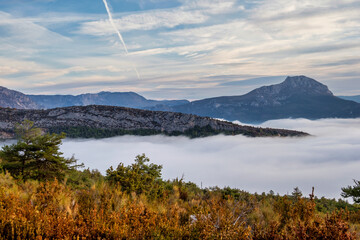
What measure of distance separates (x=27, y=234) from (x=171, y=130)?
126 m

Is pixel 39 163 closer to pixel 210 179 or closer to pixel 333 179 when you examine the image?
pixel 210 179

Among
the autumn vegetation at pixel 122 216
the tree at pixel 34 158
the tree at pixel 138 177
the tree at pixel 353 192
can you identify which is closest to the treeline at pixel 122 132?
the tree at pixel 34 158

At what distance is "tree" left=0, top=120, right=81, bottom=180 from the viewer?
1002 centimetres

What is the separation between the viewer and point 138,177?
10266 millimetres

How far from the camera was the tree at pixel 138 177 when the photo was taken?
32.3ft

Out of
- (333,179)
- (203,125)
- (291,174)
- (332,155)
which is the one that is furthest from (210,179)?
(332,155)

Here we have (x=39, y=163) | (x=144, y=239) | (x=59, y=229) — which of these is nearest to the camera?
(x=59, y=229)

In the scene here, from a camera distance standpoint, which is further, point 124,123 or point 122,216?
point 124,123

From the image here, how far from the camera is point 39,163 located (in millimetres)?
10227

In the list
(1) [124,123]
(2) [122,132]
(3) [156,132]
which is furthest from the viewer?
(3) [156,132]

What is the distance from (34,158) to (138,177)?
4.89m

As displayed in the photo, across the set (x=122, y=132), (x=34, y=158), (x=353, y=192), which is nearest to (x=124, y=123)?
(x=122, y=132)

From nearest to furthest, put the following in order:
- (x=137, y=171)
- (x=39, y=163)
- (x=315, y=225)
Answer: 1. (x=315, y=225)
2. (x=39, y=163)
3. (x=137, y=171)

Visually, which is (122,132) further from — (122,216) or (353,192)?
(122,216)
